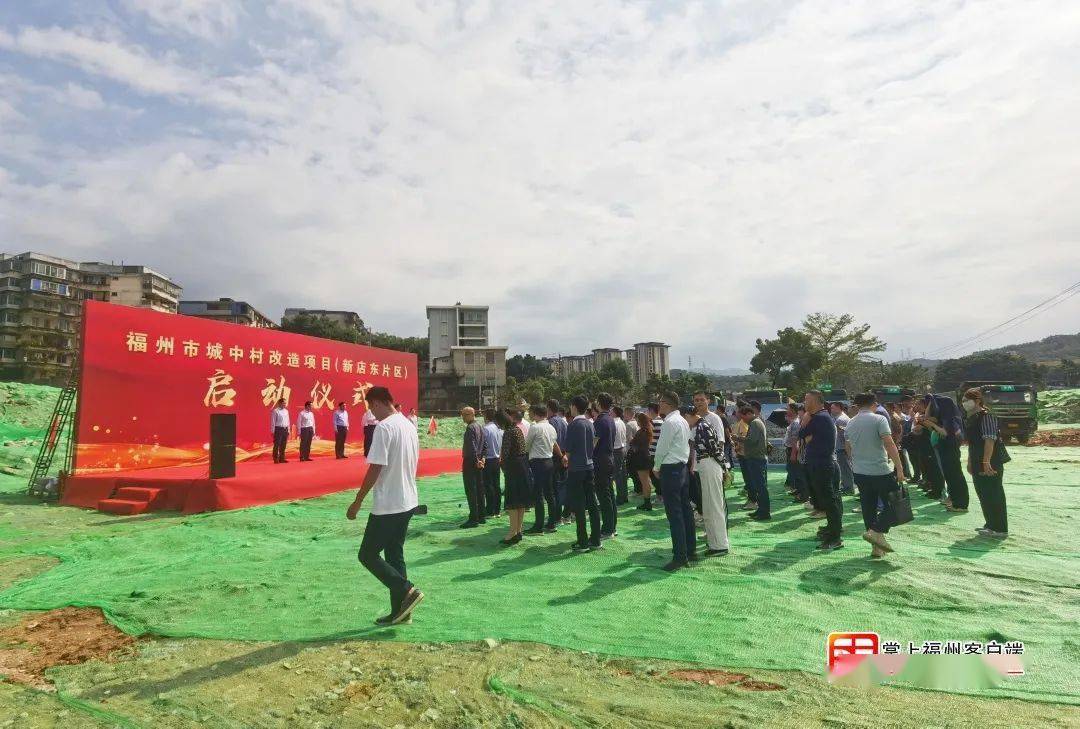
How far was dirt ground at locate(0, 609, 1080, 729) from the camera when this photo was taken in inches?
120

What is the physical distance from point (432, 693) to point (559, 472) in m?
5.39

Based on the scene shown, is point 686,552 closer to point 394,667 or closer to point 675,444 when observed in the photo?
point 675,444

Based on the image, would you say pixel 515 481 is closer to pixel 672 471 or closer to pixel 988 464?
pixel 672 471

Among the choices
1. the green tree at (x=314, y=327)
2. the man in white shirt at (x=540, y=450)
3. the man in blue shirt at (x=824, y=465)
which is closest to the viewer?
the man in blue shirt at (x=824, y=465)

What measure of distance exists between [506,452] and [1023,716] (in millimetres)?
5446

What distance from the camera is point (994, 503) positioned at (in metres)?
6.81

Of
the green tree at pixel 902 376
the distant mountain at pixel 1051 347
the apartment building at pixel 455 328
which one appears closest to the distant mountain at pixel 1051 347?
the distant mountain at pixel 1051 347

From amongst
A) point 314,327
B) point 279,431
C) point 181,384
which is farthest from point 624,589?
point 314,327

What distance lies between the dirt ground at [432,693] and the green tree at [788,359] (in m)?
40.7

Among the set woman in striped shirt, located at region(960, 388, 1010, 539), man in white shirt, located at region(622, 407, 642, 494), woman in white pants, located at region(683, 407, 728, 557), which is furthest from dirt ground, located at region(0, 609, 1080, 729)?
man in white shirt, located at region(622, 407, 642, 494)

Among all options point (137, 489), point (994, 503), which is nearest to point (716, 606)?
point (994, 503)

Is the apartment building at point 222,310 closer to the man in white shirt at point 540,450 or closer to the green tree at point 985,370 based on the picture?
the man in white shirt at point 540,450

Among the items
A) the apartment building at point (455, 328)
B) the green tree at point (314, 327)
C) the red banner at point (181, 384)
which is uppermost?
the apartment building at point (455, 328)

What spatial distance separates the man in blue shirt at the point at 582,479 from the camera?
663 centimetres
